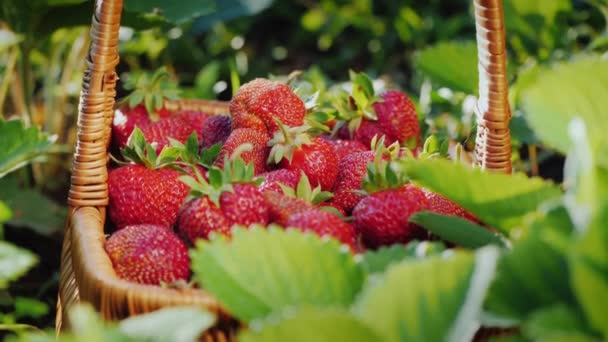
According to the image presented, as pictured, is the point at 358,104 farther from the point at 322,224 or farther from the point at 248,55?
the point at 248,55

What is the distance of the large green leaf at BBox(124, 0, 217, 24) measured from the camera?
1.79 metres

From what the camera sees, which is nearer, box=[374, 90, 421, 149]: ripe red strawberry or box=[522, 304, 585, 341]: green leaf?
box=[522, 304, 585, 341]: green leaf

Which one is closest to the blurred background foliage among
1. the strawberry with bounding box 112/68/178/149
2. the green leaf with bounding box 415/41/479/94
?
the green leaf with bounding box 415/41/479/94

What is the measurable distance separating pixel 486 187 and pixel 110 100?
22.6 inches

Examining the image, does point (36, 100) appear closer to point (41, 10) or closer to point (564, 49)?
point (41, 10)

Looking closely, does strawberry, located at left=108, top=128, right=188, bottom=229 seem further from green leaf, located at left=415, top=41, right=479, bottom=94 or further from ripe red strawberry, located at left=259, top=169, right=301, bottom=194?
green leaf, located at left=415, top=41, right=479, bottom=94

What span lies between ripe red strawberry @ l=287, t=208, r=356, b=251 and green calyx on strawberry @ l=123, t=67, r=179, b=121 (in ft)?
1.51

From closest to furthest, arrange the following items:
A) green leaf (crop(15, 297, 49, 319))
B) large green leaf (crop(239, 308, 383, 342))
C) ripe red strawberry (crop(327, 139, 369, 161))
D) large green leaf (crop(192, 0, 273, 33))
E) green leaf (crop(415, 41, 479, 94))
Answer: large green leaf (crop(239, 308, 383, 342)), ripe red strawberry (crop(327, 139, 369, 161)), green leaf (crop(15, 297, 49, 319)), green leaf (crop(415, 41, 479, 94)), large green leaf (crop(192, 0, 273, 33))

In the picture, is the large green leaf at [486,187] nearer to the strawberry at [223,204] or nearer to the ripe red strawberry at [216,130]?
the strawberry at [223,204]

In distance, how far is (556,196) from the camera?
0.82 m

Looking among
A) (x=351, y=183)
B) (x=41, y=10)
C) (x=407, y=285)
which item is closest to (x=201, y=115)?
(x=351, y=183)

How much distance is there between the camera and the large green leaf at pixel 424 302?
67 centimetres

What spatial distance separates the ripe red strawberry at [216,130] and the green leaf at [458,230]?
0.45 meters

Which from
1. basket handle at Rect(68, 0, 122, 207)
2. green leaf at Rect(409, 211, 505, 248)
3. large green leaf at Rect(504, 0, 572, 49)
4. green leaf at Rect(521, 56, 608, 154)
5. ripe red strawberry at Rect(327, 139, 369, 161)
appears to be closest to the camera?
green leaf at Rect(521, 56, 608, 154)
